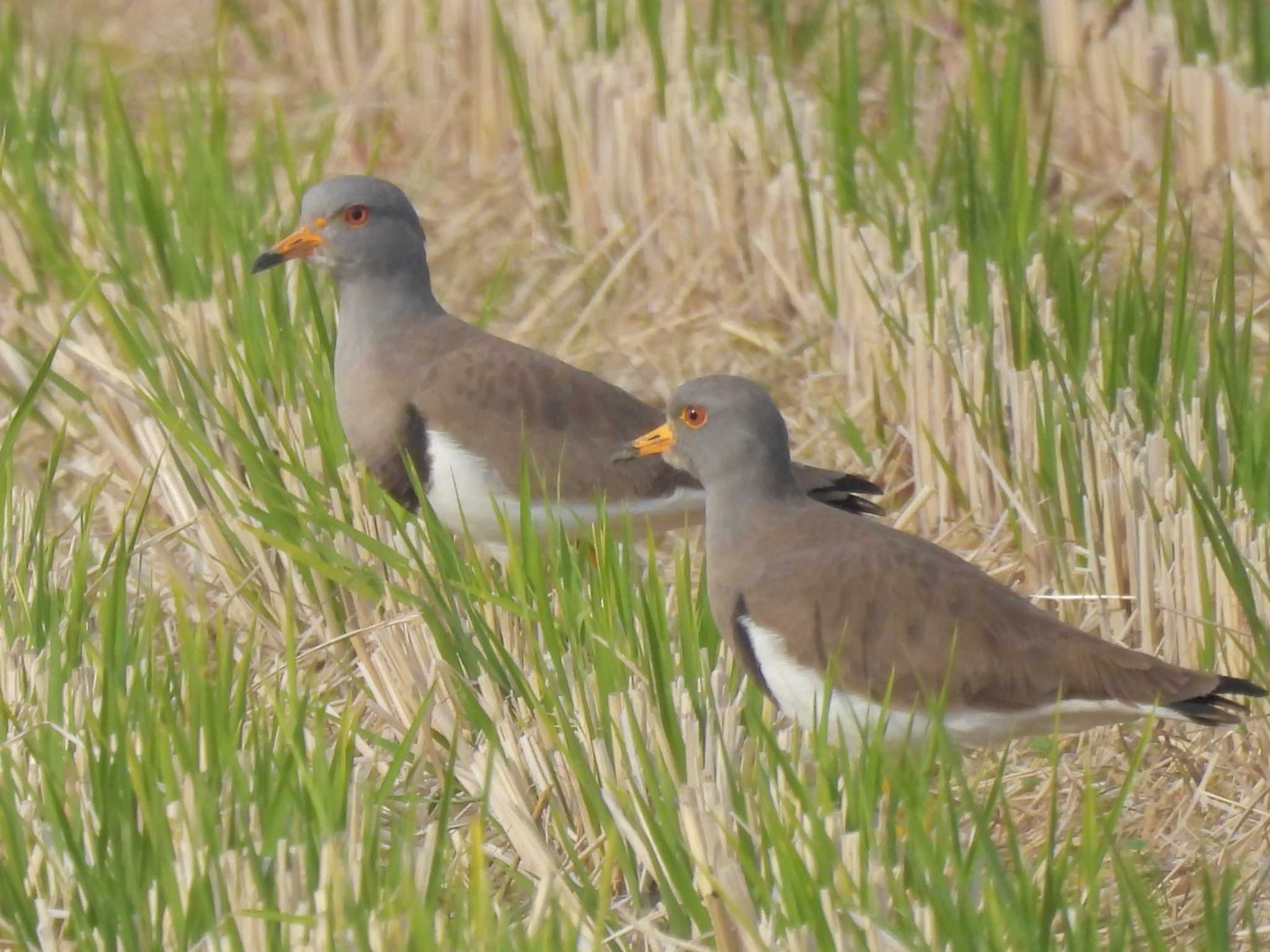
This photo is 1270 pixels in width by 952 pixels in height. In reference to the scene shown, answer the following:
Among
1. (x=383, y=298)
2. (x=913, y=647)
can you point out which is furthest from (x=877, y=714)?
(x=383, y=298)

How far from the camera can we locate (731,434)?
370 centimetres

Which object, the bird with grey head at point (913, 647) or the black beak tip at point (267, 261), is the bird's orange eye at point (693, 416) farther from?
the black beak tip at point (267, 261)

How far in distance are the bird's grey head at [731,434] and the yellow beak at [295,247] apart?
41.9 inches

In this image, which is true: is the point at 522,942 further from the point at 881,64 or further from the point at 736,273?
the point at 881,64

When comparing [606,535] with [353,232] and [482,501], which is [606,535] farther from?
[353,232]

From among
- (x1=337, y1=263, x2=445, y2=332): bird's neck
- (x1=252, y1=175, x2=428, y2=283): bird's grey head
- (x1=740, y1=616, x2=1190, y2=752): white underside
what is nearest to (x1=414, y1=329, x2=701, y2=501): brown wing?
(x1=337, y1=263, x2=445, y2=332): bird's neck

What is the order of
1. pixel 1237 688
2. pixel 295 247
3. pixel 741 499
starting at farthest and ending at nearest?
1. pixel 295 247
2. pixel 741 499
3. pixel 1237 688

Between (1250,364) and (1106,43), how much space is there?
246cm

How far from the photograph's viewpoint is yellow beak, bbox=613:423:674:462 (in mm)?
3861

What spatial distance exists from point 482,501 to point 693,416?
64 centimetres

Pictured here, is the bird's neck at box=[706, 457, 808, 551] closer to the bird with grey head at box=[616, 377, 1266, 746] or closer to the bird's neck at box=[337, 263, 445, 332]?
the bird with grey head at box=[616, 377, 1266, 746]

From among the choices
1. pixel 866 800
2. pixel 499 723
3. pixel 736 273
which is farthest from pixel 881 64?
pixel 866 800

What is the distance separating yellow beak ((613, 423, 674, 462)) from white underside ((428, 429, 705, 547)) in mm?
305

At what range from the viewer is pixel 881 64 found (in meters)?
6.77
